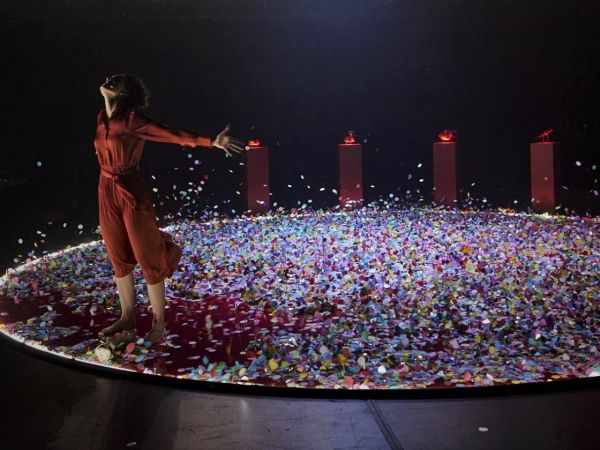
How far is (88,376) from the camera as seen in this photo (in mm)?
2586

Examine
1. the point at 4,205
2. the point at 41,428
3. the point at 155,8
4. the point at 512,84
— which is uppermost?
the point at 155,8

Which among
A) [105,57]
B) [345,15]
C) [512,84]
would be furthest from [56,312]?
[512,84]

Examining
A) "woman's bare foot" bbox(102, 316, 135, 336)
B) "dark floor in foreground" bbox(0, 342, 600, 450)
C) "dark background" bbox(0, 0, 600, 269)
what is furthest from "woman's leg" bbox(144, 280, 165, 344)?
"dark background" bbox(0, 0, 600, 269)

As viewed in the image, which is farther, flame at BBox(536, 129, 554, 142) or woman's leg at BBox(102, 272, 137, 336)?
flame at BBox(536, 129, 554, 142)

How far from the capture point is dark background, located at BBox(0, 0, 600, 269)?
901 centimetres

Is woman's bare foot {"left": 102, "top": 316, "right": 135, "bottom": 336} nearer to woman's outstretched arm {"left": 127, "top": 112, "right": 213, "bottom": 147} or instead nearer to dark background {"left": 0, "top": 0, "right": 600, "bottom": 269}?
woman's outstretched arm {"left": 127, "top": 112, "right": 213, "bottom": 147}

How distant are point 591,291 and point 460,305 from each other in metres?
0.88

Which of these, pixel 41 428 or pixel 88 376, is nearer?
pixel 41 428

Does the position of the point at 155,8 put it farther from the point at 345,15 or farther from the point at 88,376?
the point at 88,376

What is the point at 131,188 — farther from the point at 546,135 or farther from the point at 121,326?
the point at 546,135

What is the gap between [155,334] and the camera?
3.03 meters

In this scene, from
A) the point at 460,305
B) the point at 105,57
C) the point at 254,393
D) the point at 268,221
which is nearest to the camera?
the point at 254,393

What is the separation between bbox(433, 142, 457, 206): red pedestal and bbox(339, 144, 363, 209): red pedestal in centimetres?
102

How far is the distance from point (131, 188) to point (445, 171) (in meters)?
6.22
